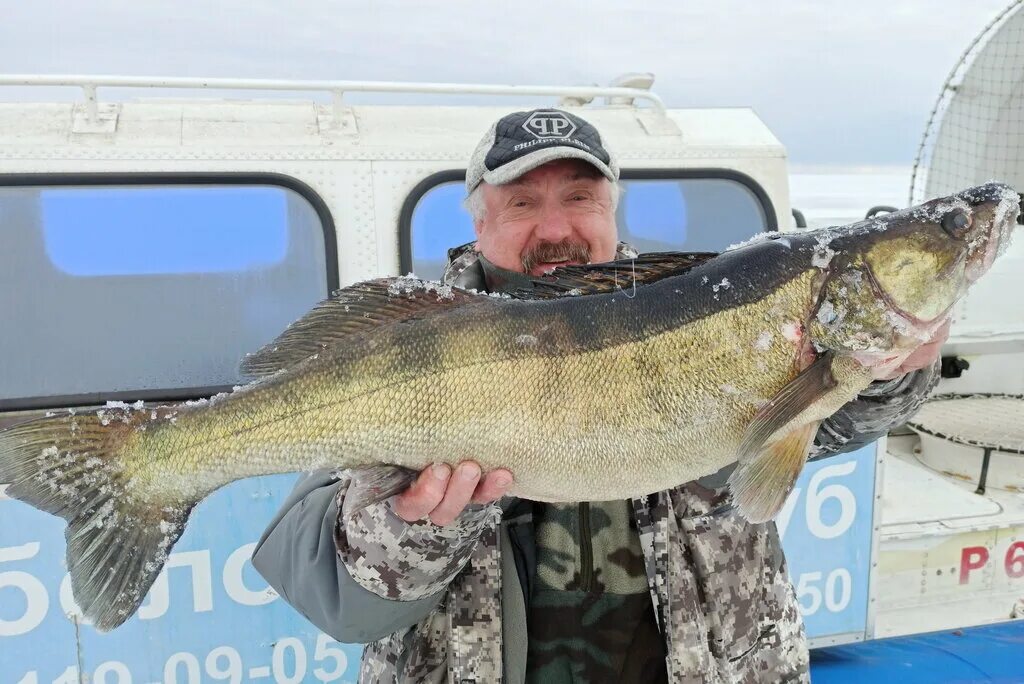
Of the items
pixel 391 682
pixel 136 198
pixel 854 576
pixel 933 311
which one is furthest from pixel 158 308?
pixel 854 576

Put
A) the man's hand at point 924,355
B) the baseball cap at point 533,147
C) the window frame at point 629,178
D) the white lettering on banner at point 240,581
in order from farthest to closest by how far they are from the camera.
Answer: the window frame at point 629,178 → the white lettering on banner at point 240,581 → the baseball cap at point 533,147 → the man's hand at point 924,355

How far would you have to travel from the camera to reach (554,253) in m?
2.50

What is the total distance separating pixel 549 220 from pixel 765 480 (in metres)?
1.14

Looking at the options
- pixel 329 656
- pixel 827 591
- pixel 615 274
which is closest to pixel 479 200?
pixel 615 274

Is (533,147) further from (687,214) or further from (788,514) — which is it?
(788,514)

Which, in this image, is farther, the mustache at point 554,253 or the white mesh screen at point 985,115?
the white mesh screen at point 985,115

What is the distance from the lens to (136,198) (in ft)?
11.0

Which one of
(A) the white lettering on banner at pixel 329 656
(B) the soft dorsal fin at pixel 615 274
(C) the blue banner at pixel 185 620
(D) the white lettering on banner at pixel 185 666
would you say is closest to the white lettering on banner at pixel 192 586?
(C) the blue banner at pixel 185 620

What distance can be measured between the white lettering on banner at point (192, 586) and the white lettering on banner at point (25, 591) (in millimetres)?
371

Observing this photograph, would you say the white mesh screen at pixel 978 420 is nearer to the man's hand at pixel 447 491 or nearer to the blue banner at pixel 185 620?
the blue banner at pixel 185 620

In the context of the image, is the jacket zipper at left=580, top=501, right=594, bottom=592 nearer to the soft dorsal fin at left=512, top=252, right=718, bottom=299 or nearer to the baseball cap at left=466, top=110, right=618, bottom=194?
the soft dorsal fin at left=512, top=252, right=718, bottom=299


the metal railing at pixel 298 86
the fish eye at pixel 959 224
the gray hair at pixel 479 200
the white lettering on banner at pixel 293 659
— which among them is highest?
the metal railing at pixel 298 86

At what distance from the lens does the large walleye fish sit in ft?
5.82

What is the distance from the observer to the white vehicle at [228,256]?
3186 millimetres
